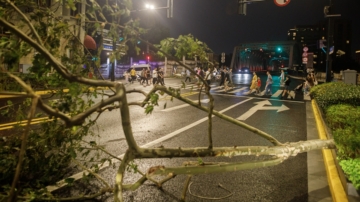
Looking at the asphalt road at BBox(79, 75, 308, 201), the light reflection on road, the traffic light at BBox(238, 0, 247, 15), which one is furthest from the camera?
the light reflection on road

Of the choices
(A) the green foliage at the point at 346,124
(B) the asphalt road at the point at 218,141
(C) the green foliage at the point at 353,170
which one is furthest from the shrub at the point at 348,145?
(B) the asphalt road at the point at 218,141

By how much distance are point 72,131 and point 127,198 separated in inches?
55.9

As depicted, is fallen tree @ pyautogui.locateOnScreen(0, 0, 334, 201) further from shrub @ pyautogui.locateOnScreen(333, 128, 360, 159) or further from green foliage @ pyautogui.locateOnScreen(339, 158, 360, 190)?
green foliage @ pyautogui.locateOnScreen(339, 158, 360, 190)

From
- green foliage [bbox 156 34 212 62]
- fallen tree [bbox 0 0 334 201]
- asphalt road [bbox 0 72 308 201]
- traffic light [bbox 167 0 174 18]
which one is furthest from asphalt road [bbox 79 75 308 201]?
traffic light [bbox 167 0 174 18]

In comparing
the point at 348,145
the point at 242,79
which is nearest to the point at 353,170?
the point at 348,145

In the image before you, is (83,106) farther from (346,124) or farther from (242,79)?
(242,79)

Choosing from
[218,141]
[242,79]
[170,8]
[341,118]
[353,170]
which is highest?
[170,8]

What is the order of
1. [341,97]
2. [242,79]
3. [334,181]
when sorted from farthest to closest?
[242,79] → [341,97] → [334,181]

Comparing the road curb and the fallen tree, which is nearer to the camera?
the fallen tree

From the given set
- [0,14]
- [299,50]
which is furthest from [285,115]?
[299,50]

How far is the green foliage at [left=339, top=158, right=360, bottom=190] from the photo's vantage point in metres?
3.82

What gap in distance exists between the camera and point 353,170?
4047 mm

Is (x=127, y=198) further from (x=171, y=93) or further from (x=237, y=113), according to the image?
(x=237, y=113)

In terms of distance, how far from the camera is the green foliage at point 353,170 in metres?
3.82
